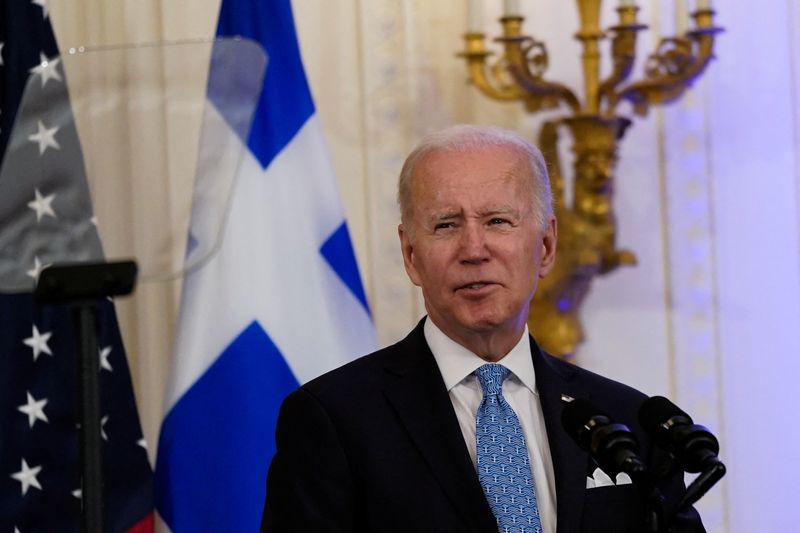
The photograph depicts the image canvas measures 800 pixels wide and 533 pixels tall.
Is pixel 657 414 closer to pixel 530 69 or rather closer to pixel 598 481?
pixel 598 481

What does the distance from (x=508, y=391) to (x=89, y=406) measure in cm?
97

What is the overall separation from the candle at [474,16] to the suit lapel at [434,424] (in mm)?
1206

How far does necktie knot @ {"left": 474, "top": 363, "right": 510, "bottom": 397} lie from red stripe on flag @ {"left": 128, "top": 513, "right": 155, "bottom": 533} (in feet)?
3.63

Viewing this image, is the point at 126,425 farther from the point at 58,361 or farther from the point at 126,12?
the point at 126,12

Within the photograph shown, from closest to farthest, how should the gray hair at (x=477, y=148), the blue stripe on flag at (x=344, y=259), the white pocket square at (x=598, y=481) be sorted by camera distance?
the white pocket square at (x=598, y=481)
the gray hair at (x=477, y=148)
the blue stripe on flag at (x=344, y=259)

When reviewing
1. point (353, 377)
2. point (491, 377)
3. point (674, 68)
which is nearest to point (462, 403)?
point (491, 377)

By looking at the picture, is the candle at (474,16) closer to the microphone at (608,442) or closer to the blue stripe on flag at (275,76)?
the blue stripe on flag at (275,76)

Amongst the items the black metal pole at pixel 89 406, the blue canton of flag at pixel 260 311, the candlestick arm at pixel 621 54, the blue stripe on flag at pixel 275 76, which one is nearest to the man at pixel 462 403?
the black metal pole at pixel 89 406

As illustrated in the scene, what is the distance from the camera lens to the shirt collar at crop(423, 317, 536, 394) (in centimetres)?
217

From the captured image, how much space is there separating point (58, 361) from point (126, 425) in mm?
221

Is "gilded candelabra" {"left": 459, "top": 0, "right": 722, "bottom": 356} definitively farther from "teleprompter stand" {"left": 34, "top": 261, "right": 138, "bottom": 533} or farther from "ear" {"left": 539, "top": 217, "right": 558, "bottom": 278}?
"teleprompter stand" {"left": 34, "top": 261, "right": 138, "bottom": 533}

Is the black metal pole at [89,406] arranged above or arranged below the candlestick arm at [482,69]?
below

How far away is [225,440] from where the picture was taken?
295cm

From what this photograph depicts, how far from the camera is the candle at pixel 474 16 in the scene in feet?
10.5
